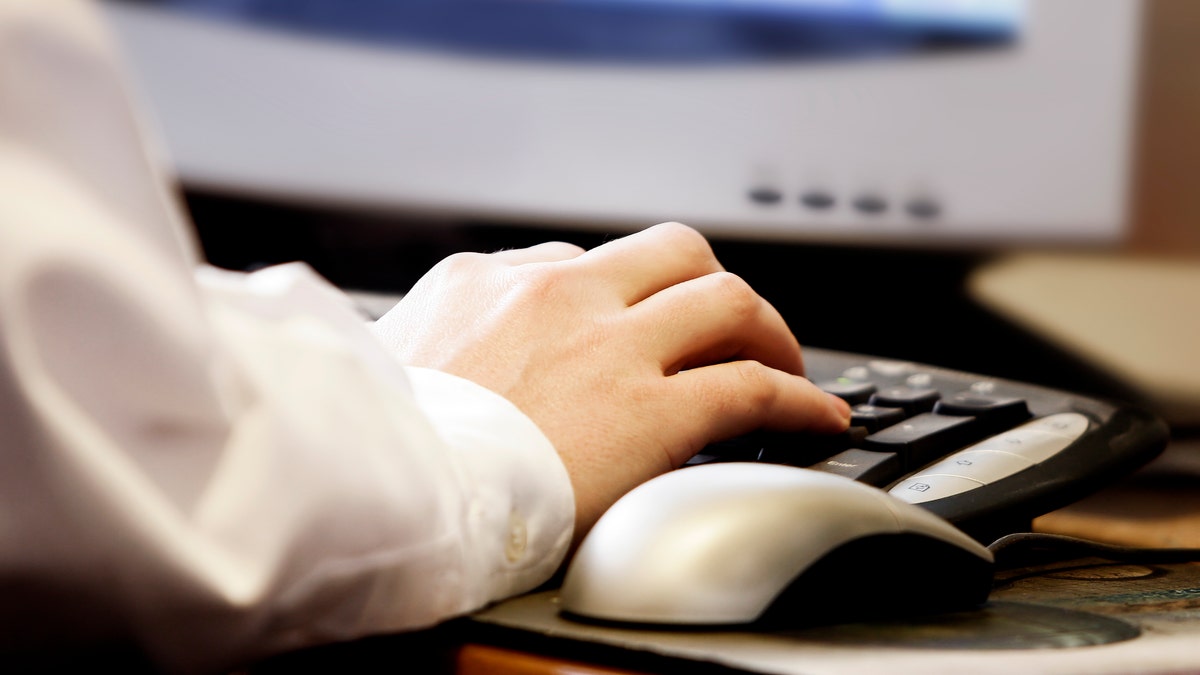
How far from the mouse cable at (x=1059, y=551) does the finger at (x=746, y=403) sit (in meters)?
0.07

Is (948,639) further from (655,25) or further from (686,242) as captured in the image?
(655,25)

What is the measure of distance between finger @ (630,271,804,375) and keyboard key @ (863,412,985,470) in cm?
5

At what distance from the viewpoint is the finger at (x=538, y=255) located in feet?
1.50

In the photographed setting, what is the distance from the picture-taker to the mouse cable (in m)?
0.37

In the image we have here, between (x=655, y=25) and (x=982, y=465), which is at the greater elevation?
(x=655, y=25)

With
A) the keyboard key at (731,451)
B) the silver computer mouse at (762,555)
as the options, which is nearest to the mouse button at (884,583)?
the silver computer mouse at (762,555)

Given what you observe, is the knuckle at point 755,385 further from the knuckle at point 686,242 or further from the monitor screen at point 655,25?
the monitor screen at point 655,25

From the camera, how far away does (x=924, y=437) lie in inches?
16.3

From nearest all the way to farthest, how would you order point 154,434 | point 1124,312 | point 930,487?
point 154,434, point 930,487, point 1124,312

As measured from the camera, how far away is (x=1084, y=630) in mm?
277

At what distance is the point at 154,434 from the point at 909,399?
11.9 inches

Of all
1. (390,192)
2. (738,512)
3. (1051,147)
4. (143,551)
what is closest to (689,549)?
(738,512)

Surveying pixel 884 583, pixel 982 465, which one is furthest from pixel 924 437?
pixel 884 583

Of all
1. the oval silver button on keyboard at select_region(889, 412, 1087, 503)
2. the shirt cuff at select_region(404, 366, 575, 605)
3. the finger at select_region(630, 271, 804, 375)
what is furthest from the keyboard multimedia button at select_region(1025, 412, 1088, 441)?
the shirt cuff at select_region(404, 366, 575, 605)
